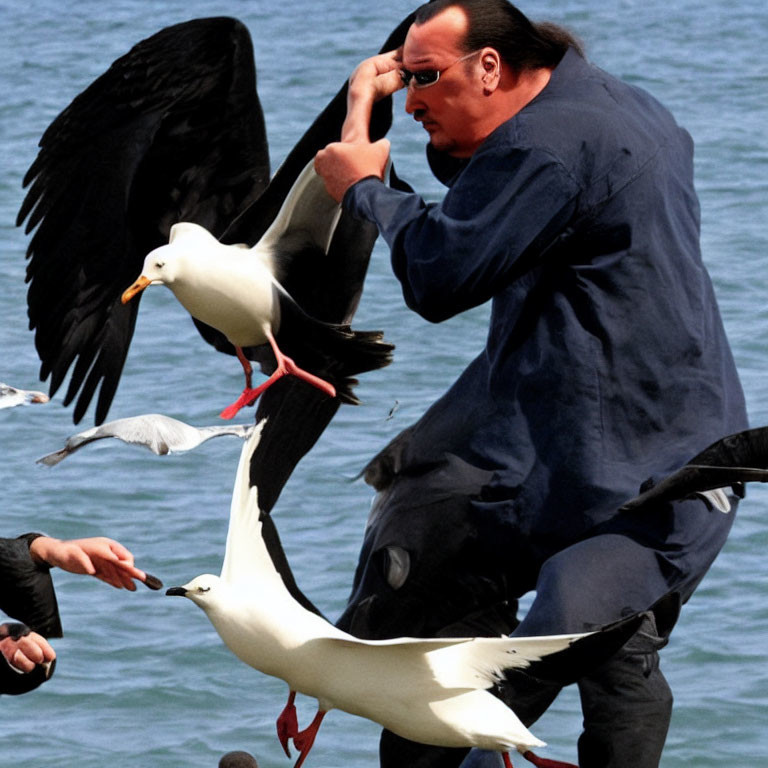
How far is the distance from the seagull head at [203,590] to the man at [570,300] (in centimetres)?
40

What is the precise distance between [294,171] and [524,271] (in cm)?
48

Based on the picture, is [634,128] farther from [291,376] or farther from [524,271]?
[291,376]

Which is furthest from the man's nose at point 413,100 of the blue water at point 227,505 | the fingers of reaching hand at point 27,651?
the fingers of reaching hand at point 27,651

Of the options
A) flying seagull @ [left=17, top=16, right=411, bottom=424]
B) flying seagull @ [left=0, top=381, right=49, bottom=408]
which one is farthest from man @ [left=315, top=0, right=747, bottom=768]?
flying seagull @ [left=0, top=381, right=49, bottom=408]

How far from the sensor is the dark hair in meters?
2.75

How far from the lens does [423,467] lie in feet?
10.4

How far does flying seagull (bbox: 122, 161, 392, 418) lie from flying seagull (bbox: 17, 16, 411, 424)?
0.50 feet

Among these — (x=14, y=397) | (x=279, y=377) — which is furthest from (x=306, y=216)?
(x=14, y=397)

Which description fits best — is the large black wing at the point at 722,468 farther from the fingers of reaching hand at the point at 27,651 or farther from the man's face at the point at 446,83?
the fingers of reaching hand at the point at 27,651

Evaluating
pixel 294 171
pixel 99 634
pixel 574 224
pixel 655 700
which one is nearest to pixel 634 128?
pixel 574 224

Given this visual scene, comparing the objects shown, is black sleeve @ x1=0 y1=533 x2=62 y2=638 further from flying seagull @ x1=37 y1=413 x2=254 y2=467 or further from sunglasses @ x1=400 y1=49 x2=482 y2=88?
sunglasses @ x1=400 y1=49 x2=482 y2=88

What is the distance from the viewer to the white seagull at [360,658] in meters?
2.77

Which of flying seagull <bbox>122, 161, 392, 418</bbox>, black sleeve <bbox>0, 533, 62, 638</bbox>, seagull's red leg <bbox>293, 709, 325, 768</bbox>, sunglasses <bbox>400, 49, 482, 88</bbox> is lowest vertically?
seagull's red leg <bbox>293, 709, 325, 768</bbox>

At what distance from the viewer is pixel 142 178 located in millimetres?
3180
